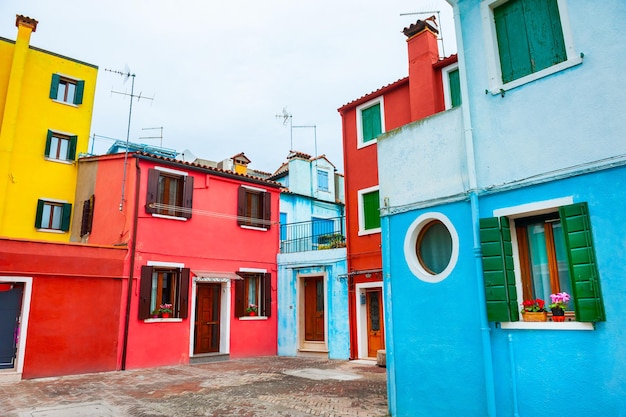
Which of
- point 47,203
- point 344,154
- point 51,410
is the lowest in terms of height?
point 51,410

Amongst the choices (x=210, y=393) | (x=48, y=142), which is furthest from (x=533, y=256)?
(x=48, y=142)

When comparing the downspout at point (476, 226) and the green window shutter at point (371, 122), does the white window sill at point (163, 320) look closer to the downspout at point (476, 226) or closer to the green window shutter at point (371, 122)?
the green window shutter at point (371, 122)

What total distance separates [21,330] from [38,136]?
10108mm

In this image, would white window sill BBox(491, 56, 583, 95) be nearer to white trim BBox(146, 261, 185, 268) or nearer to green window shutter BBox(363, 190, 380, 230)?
green window shutter BBox(363, 190, 380, 230)

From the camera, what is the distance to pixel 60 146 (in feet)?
60.5

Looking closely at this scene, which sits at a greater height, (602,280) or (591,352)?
(602,280)

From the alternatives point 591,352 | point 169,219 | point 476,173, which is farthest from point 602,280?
point 169,219

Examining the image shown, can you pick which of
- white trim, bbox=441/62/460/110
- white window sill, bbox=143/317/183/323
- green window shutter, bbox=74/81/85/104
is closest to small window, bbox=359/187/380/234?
white trim, bbox=441/62/460/110

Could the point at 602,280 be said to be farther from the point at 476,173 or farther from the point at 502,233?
the point at 476,173

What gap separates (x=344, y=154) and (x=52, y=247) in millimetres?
9549

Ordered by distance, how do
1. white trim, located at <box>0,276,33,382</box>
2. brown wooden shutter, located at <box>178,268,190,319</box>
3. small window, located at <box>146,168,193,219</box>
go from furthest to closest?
1. small window, located at <box>146,168,193,219</box>
2. brown wooden shutter, located at <box>178,268,190,319</box>
3. white trim, located at <box>0,276,33,382</box>

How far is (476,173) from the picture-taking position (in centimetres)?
604

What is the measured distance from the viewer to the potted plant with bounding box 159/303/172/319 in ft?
44.2

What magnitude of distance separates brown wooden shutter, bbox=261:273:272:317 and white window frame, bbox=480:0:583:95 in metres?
11.9
